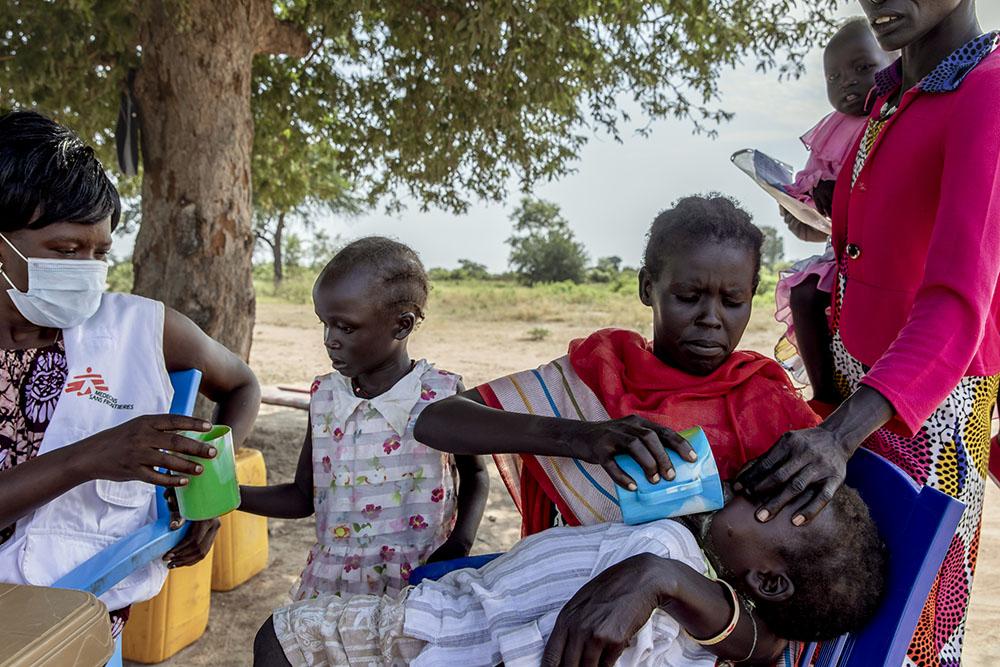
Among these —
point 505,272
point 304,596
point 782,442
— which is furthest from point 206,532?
point 505,272

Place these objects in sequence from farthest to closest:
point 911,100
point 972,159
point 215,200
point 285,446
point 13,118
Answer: point 285,446, point 215,200, point 13,118, point 911,100, point 972,159

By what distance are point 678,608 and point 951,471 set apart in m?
0.75

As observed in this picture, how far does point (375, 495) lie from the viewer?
2143 mm

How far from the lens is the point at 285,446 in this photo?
6.09 metres

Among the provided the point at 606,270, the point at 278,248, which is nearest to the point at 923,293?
the point at 278,248

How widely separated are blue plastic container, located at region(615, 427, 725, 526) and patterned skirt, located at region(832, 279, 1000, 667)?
0.54m

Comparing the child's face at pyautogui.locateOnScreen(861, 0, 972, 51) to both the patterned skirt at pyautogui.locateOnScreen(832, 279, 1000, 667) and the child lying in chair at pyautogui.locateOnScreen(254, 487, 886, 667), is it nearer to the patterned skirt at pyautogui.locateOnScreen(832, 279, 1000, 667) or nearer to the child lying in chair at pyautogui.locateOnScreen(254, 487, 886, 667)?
the patterned skirt at pyautogui.locateOnScreen(832, 279, 1000, 667)

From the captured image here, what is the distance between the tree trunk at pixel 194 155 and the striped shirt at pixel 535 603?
324cm

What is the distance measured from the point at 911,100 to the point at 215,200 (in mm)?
3604

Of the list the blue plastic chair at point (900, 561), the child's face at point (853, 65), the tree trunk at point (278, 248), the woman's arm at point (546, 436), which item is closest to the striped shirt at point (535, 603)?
the woman's arm at point (546, 436)

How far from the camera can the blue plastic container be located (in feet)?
4.66

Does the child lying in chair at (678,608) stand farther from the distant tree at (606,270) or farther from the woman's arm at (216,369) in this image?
the distant tree at (606,270)

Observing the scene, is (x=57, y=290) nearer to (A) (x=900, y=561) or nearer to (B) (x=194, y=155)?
(A) (x=900, y=561)

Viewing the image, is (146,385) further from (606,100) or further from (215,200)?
(606,100)
